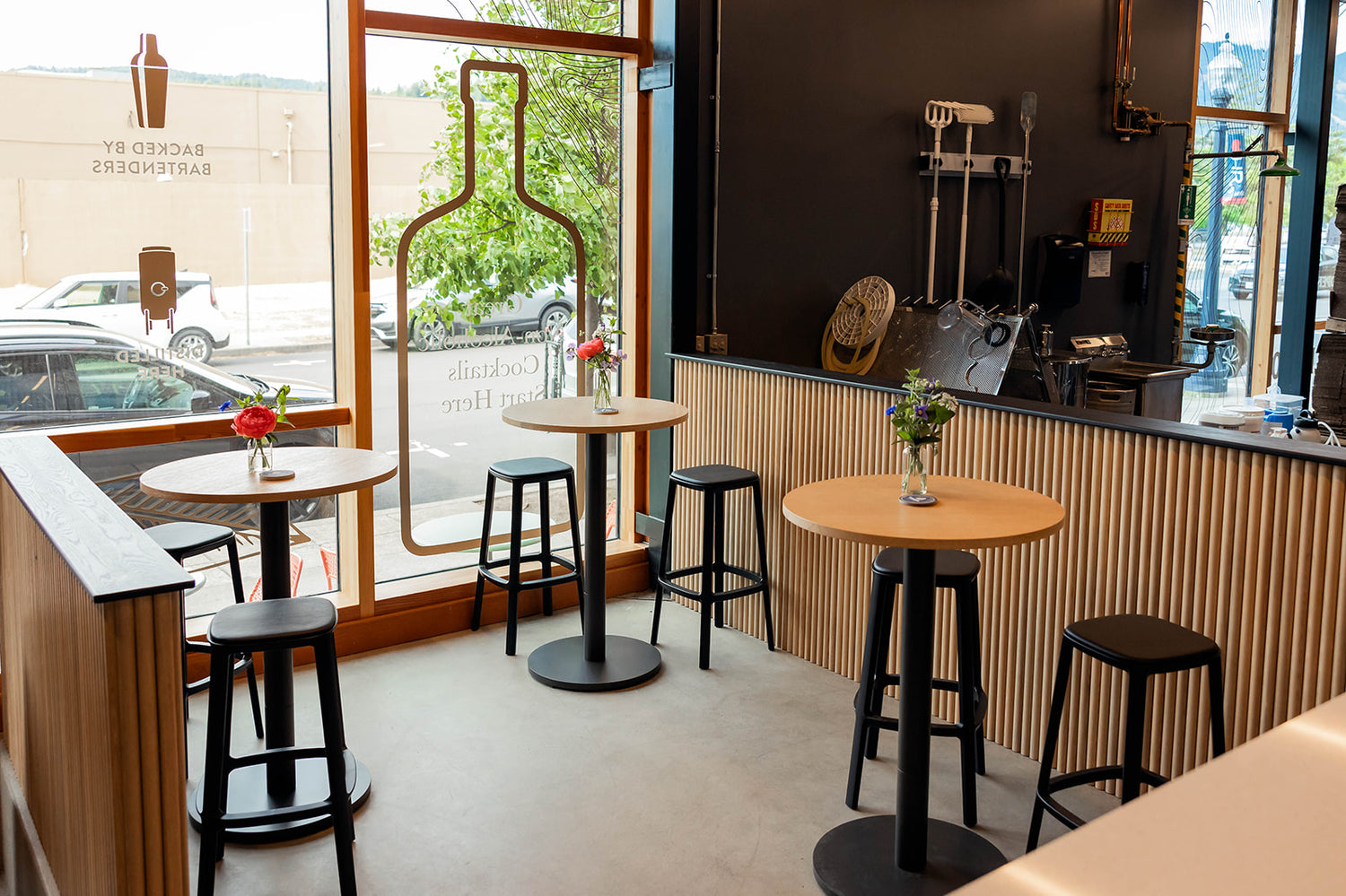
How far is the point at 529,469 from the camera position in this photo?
436 cm

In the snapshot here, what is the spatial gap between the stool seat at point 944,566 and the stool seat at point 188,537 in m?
1.98

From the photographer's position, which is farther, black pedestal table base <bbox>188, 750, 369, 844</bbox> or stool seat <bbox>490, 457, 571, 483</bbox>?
stool seat <bbox>490, 457, 571, 483</bbox>

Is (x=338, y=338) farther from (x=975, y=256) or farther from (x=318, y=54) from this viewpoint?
(x=975, y=256)

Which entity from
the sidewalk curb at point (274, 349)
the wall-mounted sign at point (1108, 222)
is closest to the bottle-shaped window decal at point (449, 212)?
the sidewalk curb at point (274, 349)

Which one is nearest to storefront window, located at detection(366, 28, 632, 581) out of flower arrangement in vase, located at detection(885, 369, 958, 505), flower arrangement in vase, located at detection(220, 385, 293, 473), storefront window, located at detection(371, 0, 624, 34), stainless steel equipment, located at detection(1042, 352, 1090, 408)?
storefront window, located at detection(371, 0, 624, 34)

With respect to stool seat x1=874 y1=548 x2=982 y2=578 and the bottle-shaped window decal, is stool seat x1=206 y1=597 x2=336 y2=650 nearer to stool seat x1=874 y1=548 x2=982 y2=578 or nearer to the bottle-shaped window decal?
stool seat x1=874 y1=548 x2=982 y2=578

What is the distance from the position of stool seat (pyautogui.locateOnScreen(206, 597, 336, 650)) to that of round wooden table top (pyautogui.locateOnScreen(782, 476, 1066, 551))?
1.16 metres

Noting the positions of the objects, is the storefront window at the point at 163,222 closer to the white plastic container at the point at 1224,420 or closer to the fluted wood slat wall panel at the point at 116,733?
the fluted wood slat wall panel at the point at 116,733

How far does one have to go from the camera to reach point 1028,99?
19.0ft

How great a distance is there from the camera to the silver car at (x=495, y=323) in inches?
174

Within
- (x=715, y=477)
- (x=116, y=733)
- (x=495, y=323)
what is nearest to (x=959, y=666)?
(x=715, y=477)

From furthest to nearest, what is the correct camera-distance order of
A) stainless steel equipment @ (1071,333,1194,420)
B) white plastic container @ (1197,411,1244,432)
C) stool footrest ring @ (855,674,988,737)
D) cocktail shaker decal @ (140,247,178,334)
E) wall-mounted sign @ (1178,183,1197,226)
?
wall-mounted sign @ (1178,183,1197,226) → stainless steel equipment @ (1071,333,1194,420) → white plastic container @ (1197,411,1244,432) → cocktail shaker decal @ (140,247,178,334) → stool footrest ring @ (855,674,988,737)

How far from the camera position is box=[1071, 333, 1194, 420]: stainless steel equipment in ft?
18.3

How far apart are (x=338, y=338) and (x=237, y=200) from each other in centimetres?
60
